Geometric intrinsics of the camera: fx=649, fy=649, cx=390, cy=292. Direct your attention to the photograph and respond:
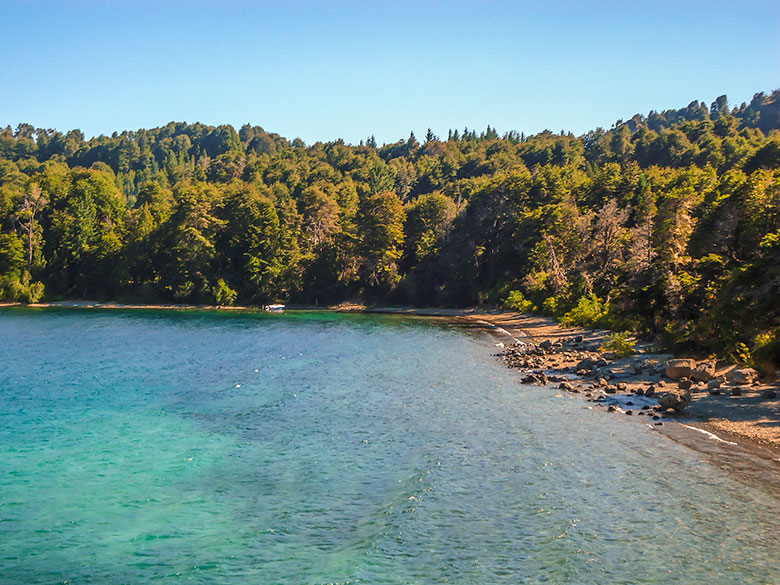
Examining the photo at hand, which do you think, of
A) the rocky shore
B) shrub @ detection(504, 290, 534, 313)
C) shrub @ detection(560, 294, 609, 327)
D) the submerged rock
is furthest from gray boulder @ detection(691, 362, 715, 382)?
shrub @ detection(504, 290, 534, 313)

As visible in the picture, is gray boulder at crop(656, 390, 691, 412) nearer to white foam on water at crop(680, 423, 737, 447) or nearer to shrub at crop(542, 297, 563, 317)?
white foam on water at crop(680, 423, 737, 447)

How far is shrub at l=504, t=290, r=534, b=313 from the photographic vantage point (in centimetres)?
9712

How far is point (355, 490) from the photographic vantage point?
78.8 feet

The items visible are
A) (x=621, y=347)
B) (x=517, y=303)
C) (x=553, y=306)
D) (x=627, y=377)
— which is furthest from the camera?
(x=517, y=303)

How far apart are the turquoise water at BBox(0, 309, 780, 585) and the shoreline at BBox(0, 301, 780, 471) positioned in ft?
6.92

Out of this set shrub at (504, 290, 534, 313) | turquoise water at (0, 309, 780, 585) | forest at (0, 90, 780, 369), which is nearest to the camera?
turquoise water at (0, 309, 780, 585)

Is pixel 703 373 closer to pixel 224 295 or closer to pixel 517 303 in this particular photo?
pixel 517 303

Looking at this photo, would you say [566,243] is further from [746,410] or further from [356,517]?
[356,517]

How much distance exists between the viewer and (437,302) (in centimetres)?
11881

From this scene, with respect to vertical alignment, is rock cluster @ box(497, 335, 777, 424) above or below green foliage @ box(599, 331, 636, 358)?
below

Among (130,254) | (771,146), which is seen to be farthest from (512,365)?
(130,254)

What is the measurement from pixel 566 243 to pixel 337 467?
71.6 meters

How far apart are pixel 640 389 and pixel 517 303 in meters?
60.3

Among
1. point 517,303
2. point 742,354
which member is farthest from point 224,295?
point 742,354
